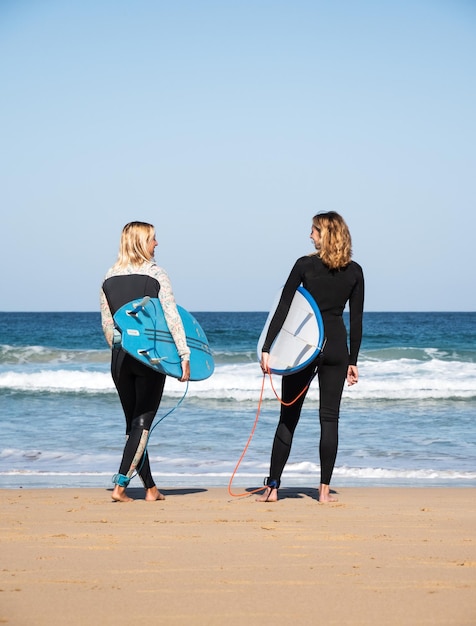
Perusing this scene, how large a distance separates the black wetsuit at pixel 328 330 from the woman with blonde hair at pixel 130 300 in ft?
2.07

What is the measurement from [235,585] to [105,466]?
4104mm

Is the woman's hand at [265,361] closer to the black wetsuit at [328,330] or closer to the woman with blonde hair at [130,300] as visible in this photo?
the black wetsuit at [328,330]

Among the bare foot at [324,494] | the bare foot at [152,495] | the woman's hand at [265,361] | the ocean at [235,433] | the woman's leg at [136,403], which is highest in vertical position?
the woman's hand at [265,361]

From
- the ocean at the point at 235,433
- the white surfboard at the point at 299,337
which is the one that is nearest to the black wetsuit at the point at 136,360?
the white surfboard at the point at 299,337

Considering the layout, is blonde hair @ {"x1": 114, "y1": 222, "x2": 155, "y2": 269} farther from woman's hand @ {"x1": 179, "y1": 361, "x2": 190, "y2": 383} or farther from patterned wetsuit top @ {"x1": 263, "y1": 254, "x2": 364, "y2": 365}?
patterned wetsuit top @ {"x1": 263, "y1": 254, "x2": 364, "y2": 365}

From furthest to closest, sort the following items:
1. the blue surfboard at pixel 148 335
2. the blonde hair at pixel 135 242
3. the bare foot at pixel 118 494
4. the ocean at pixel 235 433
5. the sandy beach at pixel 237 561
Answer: the ocean at pixel 235 433, the bare foot at pixel 118 494, the blonde hair at pixel 135 242, the blue surfboard at pixel 148 335, the sandy beach at pixel 237 561

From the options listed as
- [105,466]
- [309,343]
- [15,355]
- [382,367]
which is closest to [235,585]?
[309,343]

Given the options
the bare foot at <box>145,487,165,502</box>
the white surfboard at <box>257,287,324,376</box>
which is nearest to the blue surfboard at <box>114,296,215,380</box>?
the white surfboard at <box>257,287,324,376</box>

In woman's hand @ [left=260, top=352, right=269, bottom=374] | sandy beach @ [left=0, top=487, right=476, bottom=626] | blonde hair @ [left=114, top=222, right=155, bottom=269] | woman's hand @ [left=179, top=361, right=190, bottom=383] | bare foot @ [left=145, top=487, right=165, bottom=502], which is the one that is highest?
blonde hair @ [left=114, top=222, right=155, bottom=269]

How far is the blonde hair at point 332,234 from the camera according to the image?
188 inches

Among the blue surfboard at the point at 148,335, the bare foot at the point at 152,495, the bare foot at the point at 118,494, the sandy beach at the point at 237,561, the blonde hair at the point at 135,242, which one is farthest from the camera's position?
the bare foot at the point at 152,495

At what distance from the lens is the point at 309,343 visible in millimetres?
4816

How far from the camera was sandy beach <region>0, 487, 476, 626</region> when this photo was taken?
2.81 meters

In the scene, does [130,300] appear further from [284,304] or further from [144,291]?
[284,304]
